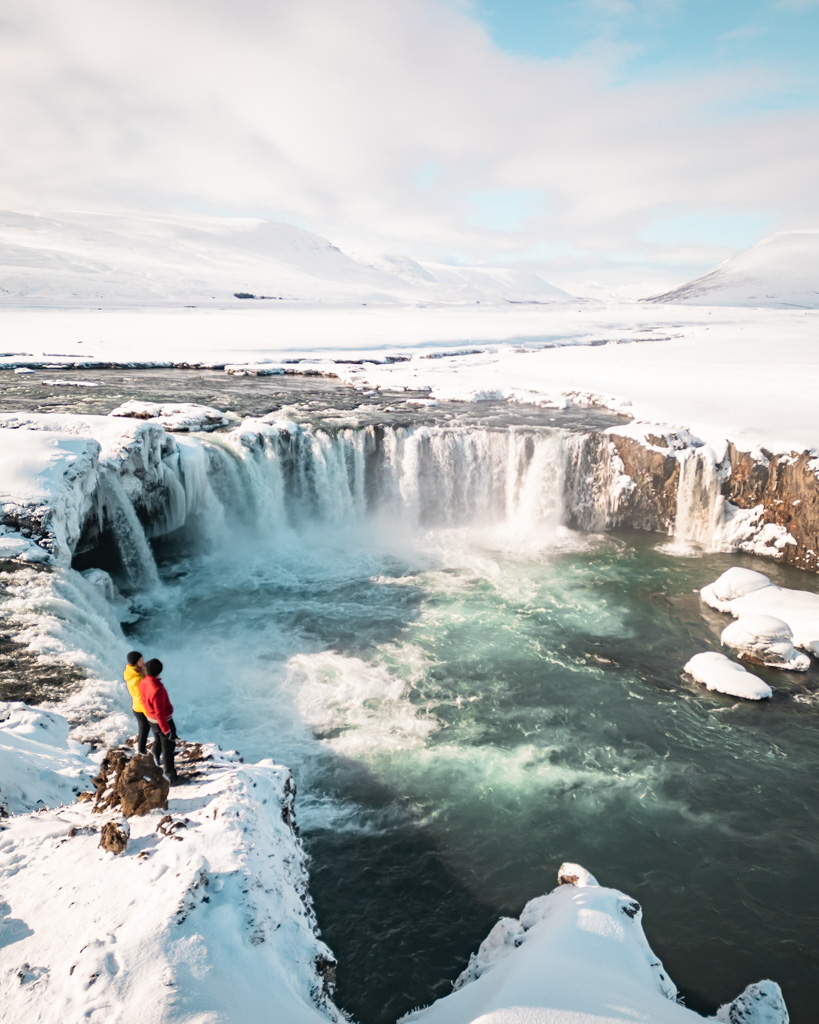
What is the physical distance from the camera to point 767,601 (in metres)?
15.4

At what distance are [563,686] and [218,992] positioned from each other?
9790 millimetres

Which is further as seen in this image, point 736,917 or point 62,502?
point 62,502

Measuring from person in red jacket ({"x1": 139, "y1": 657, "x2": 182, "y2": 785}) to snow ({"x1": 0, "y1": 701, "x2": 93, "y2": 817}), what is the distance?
1318mm

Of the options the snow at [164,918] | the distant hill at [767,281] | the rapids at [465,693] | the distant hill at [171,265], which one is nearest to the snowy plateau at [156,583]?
the snow at [164,918]

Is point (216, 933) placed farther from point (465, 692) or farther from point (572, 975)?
point (465, 692)

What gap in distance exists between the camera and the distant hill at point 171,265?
9862 cm

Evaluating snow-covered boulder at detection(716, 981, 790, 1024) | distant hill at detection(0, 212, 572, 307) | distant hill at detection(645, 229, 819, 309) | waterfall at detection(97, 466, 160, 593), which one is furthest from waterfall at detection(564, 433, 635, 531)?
distant hill at detection(645, 229, 819, 309)

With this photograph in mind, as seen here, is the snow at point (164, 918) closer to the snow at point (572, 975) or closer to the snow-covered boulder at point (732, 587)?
the snow at point (572, 975)

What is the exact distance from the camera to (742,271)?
18188cm

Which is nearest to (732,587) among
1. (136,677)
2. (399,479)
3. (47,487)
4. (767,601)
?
(767,601)

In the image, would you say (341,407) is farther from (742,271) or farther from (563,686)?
(742,271)

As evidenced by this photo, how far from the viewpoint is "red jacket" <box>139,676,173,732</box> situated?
263 inches

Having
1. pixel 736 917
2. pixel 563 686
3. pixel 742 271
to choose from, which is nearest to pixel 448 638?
A: pixel 563 686

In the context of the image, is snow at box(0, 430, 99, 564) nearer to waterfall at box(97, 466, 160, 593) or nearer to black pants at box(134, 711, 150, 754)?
waterfall at box(97, 466, 160, 593)
